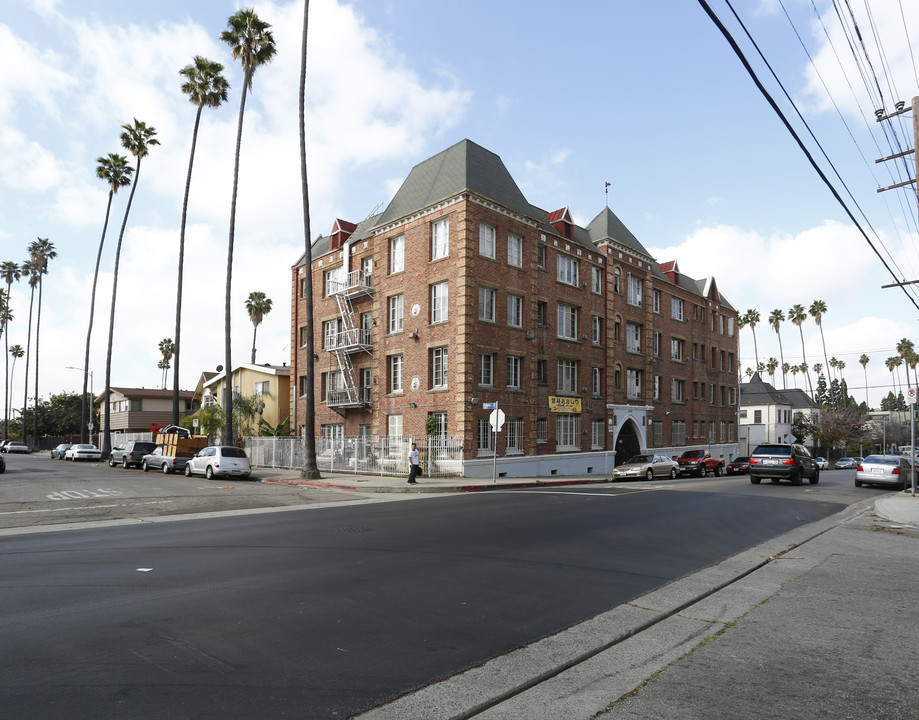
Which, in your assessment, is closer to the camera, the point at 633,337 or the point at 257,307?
the point at 633,337

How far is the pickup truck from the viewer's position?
111ft

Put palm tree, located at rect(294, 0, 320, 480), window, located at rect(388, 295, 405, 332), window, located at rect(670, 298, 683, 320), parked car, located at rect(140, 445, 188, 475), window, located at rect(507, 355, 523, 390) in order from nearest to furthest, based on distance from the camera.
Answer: palm tree, located at rect(294, 0, 320, 480) → window, located at rect(507, 355, 523, 390) → parked car, located at rect(140, 445, 188, 475) → window, located at rect(388, 295, 405, 332) → window, located at rect(670, 298, 683, 320)

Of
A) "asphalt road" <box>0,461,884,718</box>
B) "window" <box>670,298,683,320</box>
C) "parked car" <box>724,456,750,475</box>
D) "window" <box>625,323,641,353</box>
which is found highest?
"window" <box>670,298,683,320</box>

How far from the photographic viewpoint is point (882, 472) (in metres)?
24.8

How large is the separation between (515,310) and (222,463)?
15.9 metres

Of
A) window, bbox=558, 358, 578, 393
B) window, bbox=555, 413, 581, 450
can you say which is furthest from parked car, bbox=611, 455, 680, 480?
window, bbox=558, 358, 578, 393

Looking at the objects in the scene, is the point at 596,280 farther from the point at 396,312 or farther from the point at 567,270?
Result: the point at 396,312

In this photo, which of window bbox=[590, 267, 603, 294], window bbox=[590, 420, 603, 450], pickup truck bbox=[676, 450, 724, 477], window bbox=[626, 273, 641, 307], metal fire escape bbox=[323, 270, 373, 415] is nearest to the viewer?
pickup truck bbox=[676, 450, 724, 477]

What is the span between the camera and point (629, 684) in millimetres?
4637

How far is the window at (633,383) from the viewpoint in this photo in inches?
1598

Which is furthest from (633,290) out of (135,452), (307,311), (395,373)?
(135,452)

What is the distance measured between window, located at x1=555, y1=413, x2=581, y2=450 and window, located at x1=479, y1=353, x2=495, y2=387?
18.6ft

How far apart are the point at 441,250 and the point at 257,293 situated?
47535mm

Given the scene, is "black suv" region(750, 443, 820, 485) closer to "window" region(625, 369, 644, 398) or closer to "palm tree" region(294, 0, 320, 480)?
"window" region(625, 369, 644, 398)
